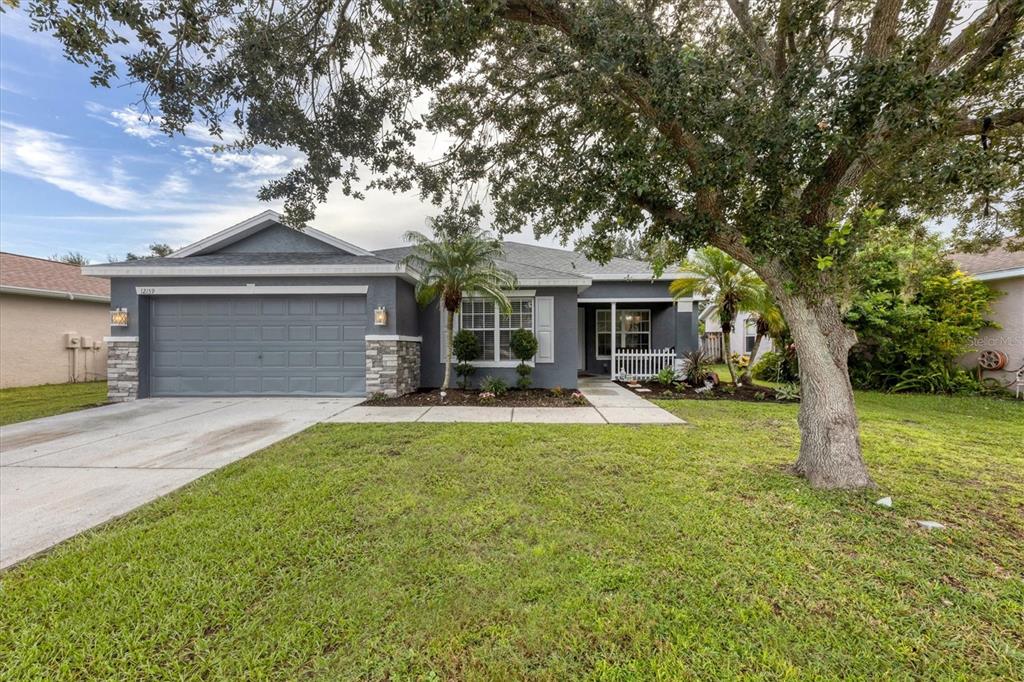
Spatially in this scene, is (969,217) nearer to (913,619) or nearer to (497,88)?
(913,619)

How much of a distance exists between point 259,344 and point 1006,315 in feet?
58.8

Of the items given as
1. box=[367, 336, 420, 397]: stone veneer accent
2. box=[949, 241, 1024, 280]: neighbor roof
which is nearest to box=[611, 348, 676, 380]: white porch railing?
box=[367, 336, 420, 397]: stone veneer accent

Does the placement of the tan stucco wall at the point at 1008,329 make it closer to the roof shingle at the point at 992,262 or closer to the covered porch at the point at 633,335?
the roof shingle at the point at 992,262

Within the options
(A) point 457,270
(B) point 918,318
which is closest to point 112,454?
(A) point 457,270

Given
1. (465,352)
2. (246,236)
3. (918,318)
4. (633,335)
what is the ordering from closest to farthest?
(918,318)
(465,352)
(246,236)
(633,335)

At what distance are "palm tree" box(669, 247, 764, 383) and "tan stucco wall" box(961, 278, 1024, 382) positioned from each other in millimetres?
6043

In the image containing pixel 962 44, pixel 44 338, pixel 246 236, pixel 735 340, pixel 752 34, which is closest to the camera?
pixel 962 44

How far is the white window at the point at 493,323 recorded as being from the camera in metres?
10.7

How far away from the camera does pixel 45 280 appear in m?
12.7

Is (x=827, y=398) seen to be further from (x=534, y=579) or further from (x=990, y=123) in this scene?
(x=534, y=579)

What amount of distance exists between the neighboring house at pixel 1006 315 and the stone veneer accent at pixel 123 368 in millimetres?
19200

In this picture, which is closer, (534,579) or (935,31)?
(534,579)

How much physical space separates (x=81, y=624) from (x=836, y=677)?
12.7 ft

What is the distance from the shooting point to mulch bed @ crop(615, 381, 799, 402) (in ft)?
30.6
